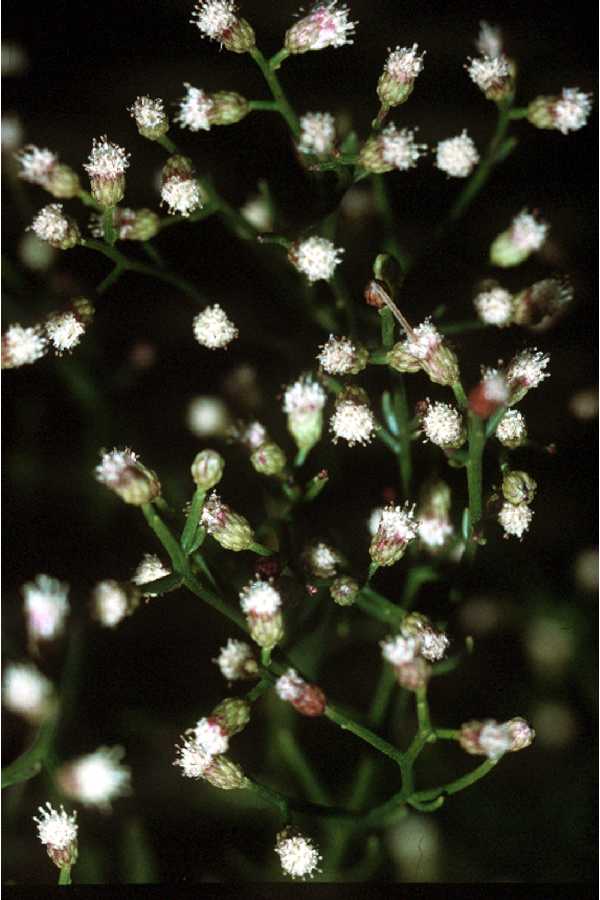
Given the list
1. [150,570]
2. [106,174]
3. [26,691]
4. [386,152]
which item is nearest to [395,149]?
[386,152]

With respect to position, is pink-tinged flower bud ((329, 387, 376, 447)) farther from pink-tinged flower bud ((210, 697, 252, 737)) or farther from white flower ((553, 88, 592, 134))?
white flower ((553, 88, 592, 134))

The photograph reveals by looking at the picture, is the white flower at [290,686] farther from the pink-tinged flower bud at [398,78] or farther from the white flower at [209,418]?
the pink-tinged flower bud at [398,78]

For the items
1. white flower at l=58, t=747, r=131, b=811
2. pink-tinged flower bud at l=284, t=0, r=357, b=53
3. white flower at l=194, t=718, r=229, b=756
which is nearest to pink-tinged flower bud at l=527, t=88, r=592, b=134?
pink-tinged flower bud at l=284, t=0, r=357, b=53

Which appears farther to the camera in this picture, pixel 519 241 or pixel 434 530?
pixel 519 241

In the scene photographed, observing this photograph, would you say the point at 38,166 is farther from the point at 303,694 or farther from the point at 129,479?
the point at 303,694

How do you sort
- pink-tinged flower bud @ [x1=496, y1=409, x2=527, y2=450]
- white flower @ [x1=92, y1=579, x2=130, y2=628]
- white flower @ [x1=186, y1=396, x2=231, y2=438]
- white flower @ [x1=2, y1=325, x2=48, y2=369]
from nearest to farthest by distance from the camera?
white flower @ [x1=92, y1=579, x2=130, y2=628]
pink-tinged flower bud @ [x1=496, y1=409, x2=527, y2=450]
white flower @ [x1=2, y1=325, x2=48, y2=369]
white flower @ [x1=186, y1=396, x2=231, y2=438]

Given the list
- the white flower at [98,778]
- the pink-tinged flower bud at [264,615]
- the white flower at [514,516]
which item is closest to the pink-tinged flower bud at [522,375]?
the white flower at [514,516]
